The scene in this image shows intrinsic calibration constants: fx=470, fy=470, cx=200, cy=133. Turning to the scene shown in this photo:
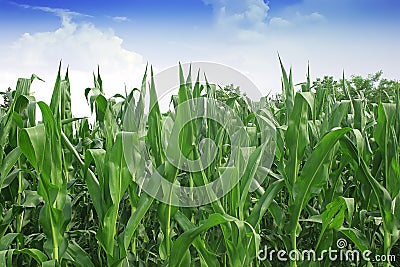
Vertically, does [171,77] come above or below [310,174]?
above

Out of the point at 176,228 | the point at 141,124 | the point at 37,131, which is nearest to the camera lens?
the point at 37,131

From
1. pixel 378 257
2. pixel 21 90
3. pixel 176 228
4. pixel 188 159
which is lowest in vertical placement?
pixel 378 257

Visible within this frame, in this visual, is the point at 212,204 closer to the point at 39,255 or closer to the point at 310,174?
the point at 310,174

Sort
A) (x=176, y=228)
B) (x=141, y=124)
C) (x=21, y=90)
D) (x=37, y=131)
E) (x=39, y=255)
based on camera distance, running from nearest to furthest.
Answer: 1. (x=37, y=131)
2. (x=39, y=255)
3. (x=141, y=124)
4. (x=176, y=228)
5. (x=21, y=90)

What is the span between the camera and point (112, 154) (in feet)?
4.69

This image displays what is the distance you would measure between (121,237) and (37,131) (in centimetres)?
41

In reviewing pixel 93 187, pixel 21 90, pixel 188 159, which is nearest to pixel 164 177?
pixel 188 159

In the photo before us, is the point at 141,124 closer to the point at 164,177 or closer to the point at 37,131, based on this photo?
the point at 164,177

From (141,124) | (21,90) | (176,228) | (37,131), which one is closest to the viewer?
(37,131)

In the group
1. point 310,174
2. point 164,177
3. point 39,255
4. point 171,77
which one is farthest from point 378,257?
point 39,255

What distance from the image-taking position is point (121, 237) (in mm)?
1458

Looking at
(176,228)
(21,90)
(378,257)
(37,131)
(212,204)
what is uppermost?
(21,90)

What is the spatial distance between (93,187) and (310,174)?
0.71 m

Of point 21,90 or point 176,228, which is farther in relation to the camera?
point 21,90
